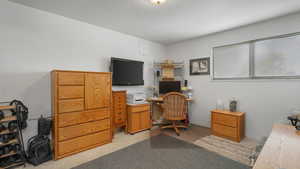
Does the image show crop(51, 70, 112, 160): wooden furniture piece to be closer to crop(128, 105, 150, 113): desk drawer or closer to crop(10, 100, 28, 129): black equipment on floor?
crop(10, 100, 28, 129): black equipment on floor

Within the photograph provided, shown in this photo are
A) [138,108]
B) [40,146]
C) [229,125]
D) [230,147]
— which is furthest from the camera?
[138,108]

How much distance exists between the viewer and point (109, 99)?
2.80m

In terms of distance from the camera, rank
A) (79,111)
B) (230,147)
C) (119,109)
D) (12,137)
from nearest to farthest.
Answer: (12,137)
(79,111)
(230,147)
(119,109)

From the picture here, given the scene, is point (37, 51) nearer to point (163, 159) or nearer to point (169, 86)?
point (163, 159)

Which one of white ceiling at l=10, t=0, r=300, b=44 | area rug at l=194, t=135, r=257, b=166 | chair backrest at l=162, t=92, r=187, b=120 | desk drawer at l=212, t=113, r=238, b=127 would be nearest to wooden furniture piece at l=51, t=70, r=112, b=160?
white ceiling at l=10, t=0, r=300, b=44

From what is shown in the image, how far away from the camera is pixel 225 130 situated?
2.95 meters

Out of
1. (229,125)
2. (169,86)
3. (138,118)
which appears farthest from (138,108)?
(229,125)

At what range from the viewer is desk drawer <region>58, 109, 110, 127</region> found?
2236 mm

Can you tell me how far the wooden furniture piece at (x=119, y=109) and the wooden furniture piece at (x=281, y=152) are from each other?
2615 mm

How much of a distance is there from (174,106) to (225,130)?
46.7 inches

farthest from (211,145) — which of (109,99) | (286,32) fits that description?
(286,32)

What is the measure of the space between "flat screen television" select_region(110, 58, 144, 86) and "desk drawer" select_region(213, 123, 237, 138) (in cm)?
218

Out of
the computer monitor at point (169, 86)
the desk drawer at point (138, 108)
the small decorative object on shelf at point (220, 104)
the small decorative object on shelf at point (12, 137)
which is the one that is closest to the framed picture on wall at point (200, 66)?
the computer monitor at point (169, 86)

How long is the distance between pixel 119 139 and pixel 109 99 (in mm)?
917
